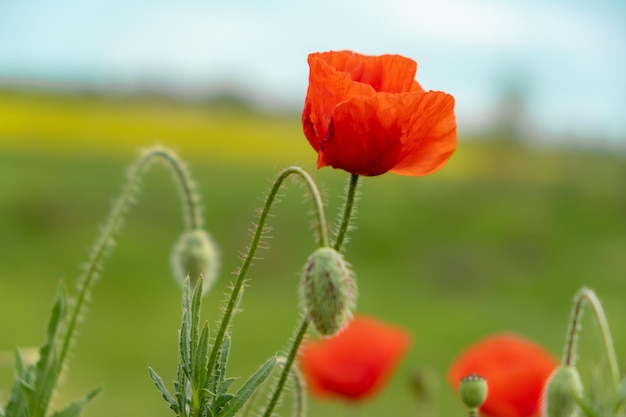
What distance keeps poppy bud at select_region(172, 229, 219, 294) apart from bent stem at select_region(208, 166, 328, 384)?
0.46 metres

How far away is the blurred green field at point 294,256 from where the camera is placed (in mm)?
9281

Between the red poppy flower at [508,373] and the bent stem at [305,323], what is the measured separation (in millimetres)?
546

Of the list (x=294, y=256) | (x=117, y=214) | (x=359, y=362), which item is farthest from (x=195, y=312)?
(x=294, y=256)

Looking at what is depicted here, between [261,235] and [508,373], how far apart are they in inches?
25.5

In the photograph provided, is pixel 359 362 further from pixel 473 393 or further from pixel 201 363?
pixel 201 363

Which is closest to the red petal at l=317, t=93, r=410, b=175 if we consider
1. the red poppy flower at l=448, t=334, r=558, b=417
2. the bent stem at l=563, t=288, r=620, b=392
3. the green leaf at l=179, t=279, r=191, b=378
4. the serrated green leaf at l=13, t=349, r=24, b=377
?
the green leaf at l=179, t=279, r=191, b=378

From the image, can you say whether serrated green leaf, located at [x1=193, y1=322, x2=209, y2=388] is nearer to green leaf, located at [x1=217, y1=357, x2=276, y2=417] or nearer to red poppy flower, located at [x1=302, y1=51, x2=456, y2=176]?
green leaf, located at [x1=217, y1=357, x2=276, y2=417]

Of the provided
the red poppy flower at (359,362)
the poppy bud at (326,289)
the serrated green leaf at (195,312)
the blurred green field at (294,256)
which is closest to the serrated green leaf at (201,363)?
the serrated green leaf at (195,312)

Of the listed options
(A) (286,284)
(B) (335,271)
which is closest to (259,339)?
(A) (286,284)

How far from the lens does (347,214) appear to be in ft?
3.61

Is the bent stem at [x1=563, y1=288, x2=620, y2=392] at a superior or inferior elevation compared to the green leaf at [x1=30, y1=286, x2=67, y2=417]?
superior

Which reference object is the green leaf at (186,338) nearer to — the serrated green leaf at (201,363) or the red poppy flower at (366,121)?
the serrated green leaf at (201,363)

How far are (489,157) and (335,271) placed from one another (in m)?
19.6

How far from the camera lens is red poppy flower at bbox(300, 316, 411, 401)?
1.88 meters
